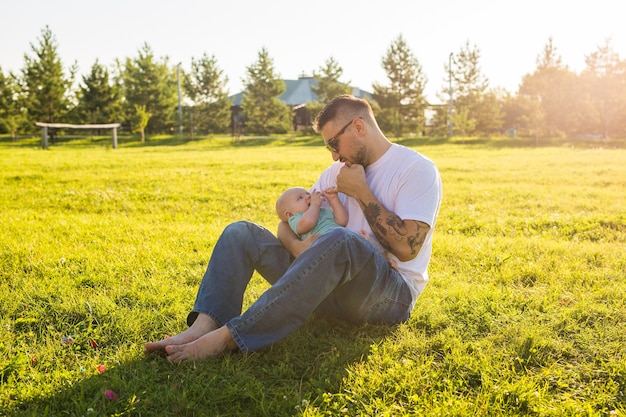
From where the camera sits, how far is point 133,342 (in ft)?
12.0

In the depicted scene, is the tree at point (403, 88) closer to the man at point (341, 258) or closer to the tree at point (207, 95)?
the tree at point (207, 95)

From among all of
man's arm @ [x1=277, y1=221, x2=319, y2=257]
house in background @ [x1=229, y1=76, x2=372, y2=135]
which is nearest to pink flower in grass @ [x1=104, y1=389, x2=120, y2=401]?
man's arm @ [x1=277, y1=221, x2=319, y2=257]

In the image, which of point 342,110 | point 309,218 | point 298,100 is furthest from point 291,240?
point 298,100

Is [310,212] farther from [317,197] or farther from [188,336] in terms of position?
[188,336]

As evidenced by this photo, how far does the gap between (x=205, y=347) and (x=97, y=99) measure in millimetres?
46734

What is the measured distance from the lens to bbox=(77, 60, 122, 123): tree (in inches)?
1780

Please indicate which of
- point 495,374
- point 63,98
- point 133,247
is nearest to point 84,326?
point 133,247

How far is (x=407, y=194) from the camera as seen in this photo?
11.4 feet

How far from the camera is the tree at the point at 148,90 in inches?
1874

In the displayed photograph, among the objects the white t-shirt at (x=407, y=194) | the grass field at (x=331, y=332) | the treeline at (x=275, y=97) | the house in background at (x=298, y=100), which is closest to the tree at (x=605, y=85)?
the treeline at (x=275, y=97)

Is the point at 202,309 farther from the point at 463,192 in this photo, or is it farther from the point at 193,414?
the point at 463,192

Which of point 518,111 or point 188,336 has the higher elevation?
point 518,111

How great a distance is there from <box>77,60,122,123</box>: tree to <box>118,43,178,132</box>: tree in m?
1.98

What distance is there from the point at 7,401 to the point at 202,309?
3.63 feet
